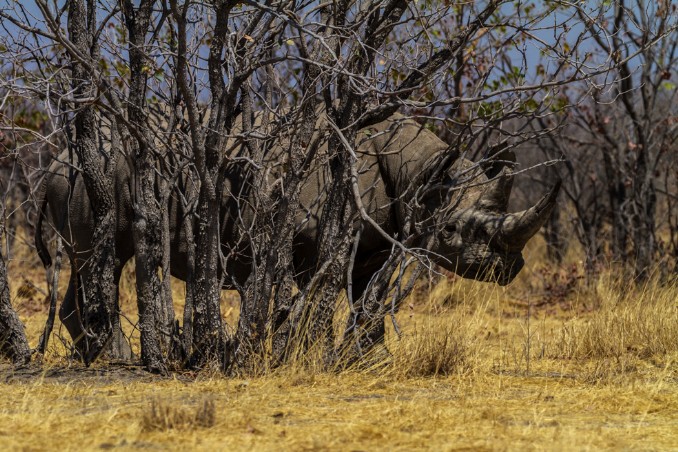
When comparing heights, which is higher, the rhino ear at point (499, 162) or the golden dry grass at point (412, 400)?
the rhino ear at point (499, 162)

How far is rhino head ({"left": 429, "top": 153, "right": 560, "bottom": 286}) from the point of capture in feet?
21.0

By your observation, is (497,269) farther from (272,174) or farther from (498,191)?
(272,174)

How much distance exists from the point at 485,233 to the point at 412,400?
75.8 inches

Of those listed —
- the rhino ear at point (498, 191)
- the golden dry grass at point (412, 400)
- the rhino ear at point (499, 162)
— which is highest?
the rhino ear at point (499, 162)

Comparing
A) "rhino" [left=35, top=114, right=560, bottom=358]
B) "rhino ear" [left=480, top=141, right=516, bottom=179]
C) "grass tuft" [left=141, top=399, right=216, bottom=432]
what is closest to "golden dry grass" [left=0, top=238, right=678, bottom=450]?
"grass tuft" [left=141, top=399, right=216, bottom=432]

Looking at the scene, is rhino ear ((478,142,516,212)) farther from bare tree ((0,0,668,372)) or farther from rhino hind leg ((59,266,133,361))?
rhino hind leg ((59,266,133,361))

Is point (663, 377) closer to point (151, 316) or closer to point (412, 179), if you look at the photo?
point (412, 179)

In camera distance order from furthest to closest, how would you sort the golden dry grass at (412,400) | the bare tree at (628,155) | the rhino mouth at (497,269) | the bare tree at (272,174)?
the bare tree at (628,155) → the rhino mouth at (497,269) → the bare tree at (272,174) → the golden dry grass at (412,400)

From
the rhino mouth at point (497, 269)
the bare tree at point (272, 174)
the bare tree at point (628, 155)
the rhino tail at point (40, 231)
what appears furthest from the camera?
the bare tree at point (628, 155)

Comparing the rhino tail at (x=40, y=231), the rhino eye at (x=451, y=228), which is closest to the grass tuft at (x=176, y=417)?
the rhino eye at (x=451, y=228)

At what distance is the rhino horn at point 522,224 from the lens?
6230 mm

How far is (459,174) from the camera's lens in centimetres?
612

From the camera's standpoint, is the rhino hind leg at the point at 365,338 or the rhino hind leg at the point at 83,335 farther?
the rhino hind leg at the point at 83,335

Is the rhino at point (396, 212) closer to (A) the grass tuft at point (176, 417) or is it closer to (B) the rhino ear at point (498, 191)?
(B) the rhino ear at point (498, 191)
